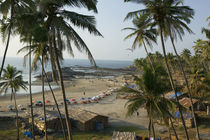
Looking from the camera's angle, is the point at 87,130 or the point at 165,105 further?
the point at 87,130

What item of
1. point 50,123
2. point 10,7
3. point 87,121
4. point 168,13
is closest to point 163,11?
point 168,13

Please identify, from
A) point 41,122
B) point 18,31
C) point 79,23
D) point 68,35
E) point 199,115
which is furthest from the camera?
point 199,115

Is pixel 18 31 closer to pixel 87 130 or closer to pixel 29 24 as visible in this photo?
pixel 29 24

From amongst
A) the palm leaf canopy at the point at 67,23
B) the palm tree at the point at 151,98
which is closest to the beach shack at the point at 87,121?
the palm tree at the point at 151,98

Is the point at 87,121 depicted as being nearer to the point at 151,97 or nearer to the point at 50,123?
the point at 50,123

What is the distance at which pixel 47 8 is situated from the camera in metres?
7.09

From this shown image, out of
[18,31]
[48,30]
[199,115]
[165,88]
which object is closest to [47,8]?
[48,30]

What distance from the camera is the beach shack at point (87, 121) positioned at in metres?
21.1

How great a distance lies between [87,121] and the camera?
69.2ft

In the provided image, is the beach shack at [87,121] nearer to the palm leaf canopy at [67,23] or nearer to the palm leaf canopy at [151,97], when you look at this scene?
the palm leaf canopy at [151,97]

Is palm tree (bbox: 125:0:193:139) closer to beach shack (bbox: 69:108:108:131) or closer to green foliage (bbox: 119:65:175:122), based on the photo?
green foliage (bbox: 119:65:175:122)

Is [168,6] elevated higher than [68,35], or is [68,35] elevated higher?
[168,6]

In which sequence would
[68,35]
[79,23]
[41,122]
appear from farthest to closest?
[41,122] → [79,23] → [68,35]

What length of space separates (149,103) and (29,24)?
26.8 ft
